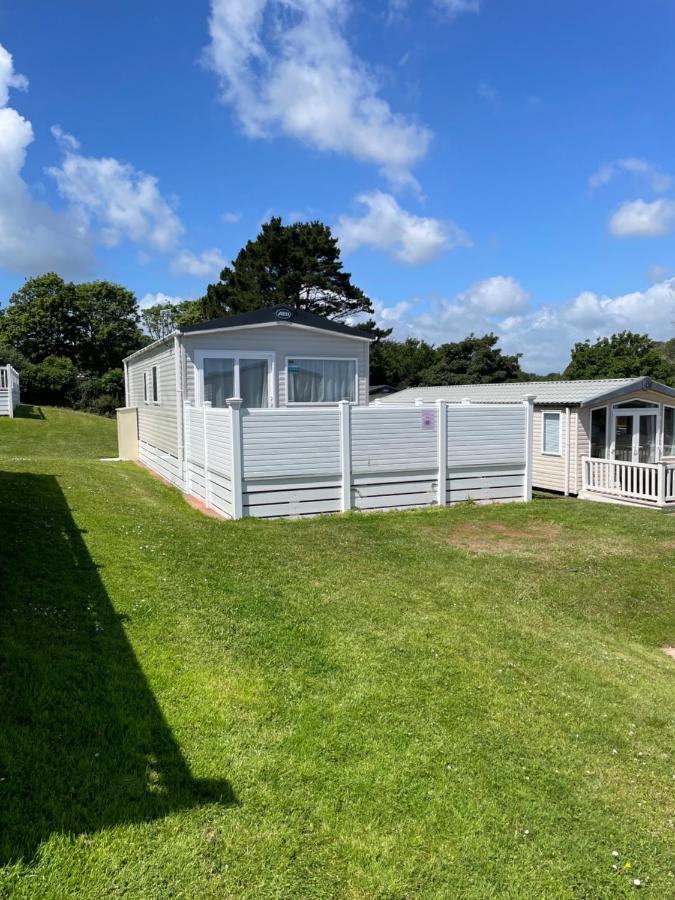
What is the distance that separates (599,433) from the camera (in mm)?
16109

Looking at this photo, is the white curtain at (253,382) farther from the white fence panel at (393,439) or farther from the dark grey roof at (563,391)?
the dark grey roof at (563,391)

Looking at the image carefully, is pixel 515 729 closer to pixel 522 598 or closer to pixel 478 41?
pixel 522 598

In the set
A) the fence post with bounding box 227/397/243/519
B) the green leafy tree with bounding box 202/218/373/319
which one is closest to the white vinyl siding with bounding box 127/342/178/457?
the fence post with bounding box 227/397/243/519

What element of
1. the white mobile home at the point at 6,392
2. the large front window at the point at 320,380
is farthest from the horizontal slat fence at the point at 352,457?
the white mobile home at the point at 6,392

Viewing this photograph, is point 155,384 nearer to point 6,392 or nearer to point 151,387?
point 151,387

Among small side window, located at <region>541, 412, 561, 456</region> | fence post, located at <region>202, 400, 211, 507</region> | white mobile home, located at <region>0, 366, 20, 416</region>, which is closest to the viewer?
fence post, located at <region>202, 400, 211, 507</region>

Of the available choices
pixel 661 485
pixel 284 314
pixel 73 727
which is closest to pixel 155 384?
pixel 284 314

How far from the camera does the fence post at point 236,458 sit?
29.3 ft

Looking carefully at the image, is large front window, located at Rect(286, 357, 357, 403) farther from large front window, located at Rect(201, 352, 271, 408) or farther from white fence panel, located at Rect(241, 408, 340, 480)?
white fence panel, located at Rect(241, 408, 340, 480)

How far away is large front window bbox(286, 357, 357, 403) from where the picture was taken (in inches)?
492

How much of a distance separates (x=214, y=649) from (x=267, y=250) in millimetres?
36362

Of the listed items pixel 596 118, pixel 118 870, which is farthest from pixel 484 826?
pixel 596 118

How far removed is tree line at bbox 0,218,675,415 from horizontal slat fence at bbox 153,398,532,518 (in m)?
23.6

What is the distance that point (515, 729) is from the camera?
3.40m
